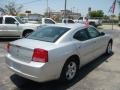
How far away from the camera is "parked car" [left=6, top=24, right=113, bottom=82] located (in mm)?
4754

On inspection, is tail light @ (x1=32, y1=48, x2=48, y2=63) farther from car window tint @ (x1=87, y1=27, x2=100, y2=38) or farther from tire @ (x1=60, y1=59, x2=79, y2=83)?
car window tint @ (x1=87, y1=27, x2=100, y2=38)

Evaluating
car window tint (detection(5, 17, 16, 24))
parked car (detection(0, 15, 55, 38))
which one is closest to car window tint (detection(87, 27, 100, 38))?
parked car (detection(0, 15, 55, 38))

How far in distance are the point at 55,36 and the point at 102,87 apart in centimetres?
181

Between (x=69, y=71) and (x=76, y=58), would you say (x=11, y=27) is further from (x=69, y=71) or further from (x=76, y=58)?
(x=69, y=71)

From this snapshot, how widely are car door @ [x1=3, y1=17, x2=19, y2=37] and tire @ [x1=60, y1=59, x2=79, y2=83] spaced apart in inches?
328

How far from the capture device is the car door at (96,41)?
6.93m

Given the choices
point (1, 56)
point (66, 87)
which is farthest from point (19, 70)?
point (1, 56)

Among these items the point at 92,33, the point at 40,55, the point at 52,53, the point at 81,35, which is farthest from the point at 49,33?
the point at 92,33

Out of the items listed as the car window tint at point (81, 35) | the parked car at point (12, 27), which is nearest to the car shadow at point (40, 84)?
the car window tint at point (81, 35)

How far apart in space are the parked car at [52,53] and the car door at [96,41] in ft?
0.34

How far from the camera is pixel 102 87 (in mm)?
5352

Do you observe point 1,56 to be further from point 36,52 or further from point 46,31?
point 36,52

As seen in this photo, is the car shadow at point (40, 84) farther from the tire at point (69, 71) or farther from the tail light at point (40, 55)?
the tail light at point (40, 55)

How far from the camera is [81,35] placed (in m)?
6.29
